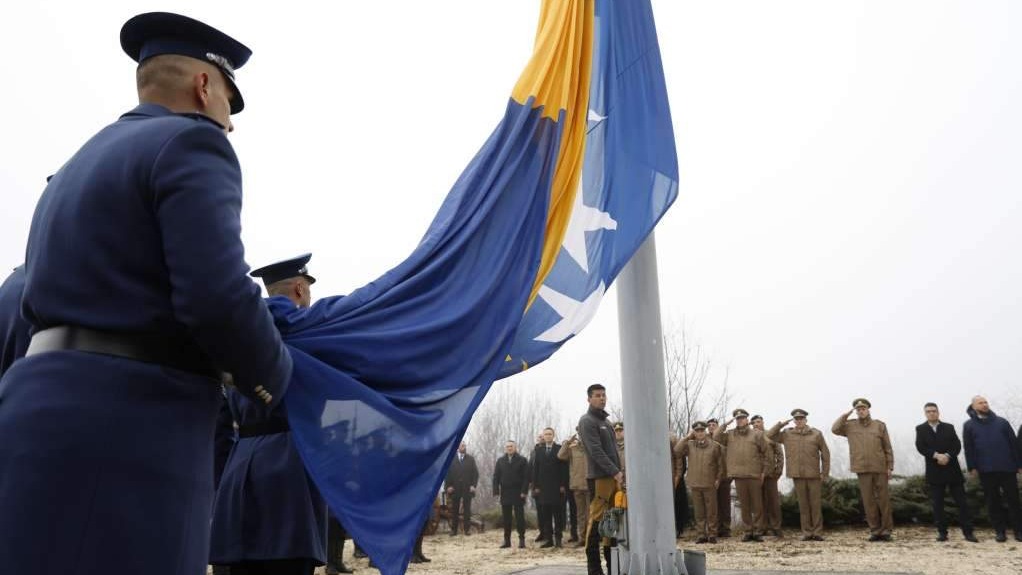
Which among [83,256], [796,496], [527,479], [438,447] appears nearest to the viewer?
[83,256]

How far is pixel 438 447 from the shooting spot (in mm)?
3391

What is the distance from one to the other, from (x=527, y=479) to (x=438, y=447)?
14554 mm

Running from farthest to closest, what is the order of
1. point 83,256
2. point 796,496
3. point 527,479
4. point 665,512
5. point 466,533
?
point 466,533 < point 527,479 < point 796,496 < point 665,512 < point 83,256

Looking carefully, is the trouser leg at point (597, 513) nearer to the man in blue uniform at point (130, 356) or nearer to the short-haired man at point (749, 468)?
the short-haired man at point (749, 468)

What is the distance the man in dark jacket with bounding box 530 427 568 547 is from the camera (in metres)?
15.7

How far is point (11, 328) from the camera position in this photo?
10.1 feet

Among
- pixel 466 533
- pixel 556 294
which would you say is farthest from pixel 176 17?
pixel 466 533

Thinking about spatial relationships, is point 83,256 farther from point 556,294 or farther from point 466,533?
point 466,533

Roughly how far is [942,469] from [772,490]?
8.91ft

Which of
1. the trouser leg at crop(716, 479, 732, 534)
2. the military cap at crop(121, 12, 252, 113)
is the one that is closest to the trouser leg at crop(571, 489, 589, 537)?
the trouser leg at crop(716, 479, 732, 534)

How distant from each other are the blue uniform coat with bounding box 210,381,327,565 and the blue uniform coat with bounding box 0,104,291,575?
5.89 feet

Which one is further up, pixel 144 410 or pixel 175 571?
pixel 144 410

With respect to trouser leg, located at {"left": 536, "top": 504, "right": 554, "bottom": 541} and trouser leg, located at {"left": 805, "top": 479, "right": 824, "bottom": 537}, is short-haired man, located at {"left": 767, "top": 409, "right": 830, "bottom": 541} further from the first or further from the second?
trouser leg, located at {"left": 536, "top": 504, "right": 554, "bottom": 541}

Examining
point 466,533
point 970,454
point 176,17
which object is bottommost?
point 466,533
